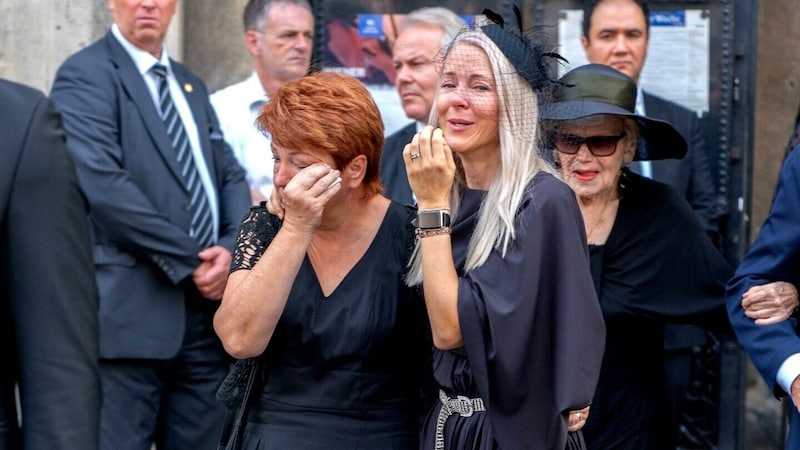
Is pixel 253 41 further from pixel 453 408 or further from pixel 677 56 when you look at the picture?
pixel 453 408

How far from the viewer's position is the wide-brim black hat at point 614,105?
4652 mm

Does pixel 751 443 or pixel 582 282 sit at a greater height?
pixel 582 282

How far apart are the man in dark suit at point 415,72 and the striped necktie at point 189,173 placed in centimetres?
76

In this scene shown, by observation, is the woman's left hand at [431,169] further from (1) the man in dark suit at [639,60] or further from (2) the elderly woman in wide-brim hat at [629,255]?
(1) the man in dark suit at [639,60]

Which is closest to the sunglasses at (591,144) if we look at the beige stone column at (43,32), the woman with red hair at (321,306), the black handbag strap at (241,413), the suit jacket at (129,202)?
the woman with red hair at (321,306)

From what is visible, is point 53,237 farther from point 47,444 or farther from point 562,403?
point 562,403

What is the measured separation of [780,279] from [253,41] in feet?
9.55

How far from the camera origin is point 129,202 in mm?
5289

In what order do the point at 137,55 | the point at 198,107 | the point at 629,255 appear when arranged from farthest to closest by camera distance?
the point at 198,107, the point at 137,55, the point at 629,255

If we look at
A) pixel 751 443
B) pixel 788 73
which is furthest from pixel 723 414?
pixel 788 73

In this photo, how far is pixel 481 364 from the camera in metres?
3.59

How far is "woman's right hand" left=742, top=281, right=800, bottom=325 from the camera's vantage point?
13.5 ft

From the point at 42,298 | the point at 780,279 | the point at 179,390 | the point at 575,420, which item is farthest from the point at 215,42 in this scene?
the point at 42,298

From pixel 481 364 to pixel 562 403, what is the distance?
23 cm
